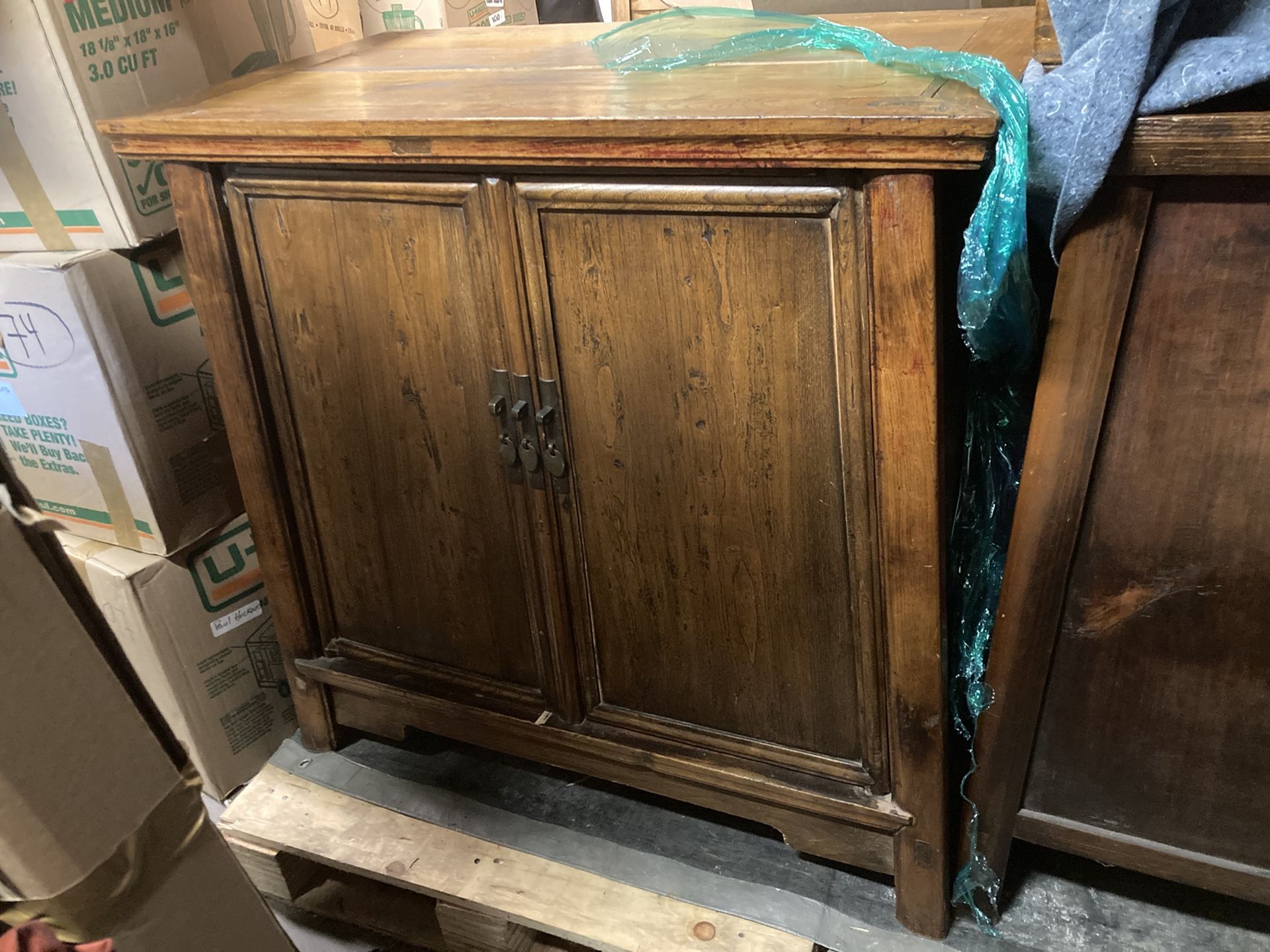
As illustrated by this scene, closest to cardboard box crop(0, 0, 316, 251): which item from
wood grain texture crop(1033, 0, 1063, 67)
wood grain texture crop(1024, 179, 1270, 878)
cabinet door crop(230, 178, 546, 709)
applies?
cabinet door crop(230, 178, 546, 709)

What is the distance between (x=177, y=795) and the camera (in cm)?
68

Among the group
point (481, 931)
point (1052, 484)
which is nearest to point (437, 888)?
point (481, 931)

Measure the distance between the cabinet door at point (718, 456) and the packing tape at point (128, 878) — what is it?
1.89 ft

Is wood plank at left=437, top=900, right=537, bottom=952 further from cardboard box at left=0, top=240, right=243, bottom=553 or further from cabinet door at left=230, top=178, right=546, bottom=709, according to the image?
cardboard box at left=0, top=240, right=243, bottom=553

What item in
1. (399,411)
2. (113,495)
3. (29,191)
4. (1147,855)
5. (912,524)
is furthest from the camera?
(113,495)

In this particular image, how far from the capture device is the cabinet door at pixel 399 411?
1.15 metres

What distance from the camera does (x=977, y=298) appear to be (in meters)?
0.89

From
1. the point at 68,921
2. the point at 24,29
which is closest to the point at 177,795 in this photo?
the point at 68,921

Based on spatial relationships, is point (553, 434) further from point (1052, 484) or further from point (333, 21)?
point (333, 21)

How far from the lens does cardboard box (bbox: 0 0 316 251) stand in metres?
1.29

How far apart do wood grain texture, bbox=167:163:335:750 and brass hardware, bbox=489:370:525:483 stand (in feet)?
1.18

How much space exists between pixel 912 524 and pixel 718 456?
0.21m

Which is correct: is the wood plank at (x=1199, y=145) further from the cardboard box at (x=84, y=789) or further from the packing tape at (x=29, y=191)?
the packing tape at (x=29, y=191)

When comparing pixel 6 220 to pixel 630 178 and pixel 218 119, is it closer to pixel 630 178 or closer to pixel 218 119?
pixel 218 119
